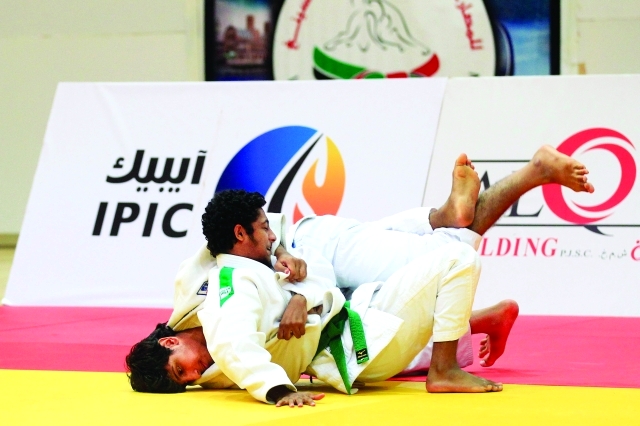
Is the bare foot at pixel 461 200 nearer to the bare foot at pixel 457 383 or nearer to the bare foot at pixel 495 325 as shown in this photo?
the bare foot at pixel 495 325

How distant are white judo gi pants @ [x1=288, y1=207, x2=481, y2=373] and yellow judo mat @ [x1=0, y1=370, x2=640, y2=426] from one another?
0.55 m

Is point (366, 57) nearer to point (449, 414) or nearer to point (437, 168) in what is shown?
point (437, 168)

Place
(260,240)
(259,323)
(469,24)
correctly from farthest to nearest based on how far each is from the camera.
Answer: (469,24)
(260,240)
(259,323)

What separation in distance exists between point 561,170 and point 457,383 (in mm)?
1137

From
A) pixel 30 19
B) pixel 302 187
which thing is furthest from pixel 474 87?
pixel 30 19

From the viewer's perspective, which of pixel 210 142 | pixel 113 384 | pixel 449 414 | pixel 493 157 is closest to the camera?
pixel 449 414

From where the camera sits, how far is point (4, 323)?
215 inches

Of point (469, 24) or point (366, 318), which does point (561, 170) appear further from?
point (469, 24)

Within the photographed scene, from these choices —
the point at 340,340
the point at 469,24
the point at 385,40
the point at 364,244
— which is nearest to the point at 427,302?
the point at 340,340

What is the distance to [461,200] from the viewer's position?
4047 millimetres

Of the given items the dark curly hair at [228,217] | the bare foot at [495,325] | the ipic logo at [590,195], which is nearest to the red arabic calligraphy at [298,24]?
the ipic logo at [590,195]

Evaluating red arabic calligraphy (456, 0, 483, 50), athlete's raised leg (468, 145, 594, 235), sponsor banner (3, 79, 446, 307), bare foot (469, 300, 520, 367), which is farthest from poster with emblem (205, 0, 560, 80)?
bare foot (469, 300, 520, 367)

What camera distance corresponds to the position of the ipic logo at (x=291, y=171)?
6105 mm

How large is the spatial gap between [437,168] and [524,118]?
60cm
